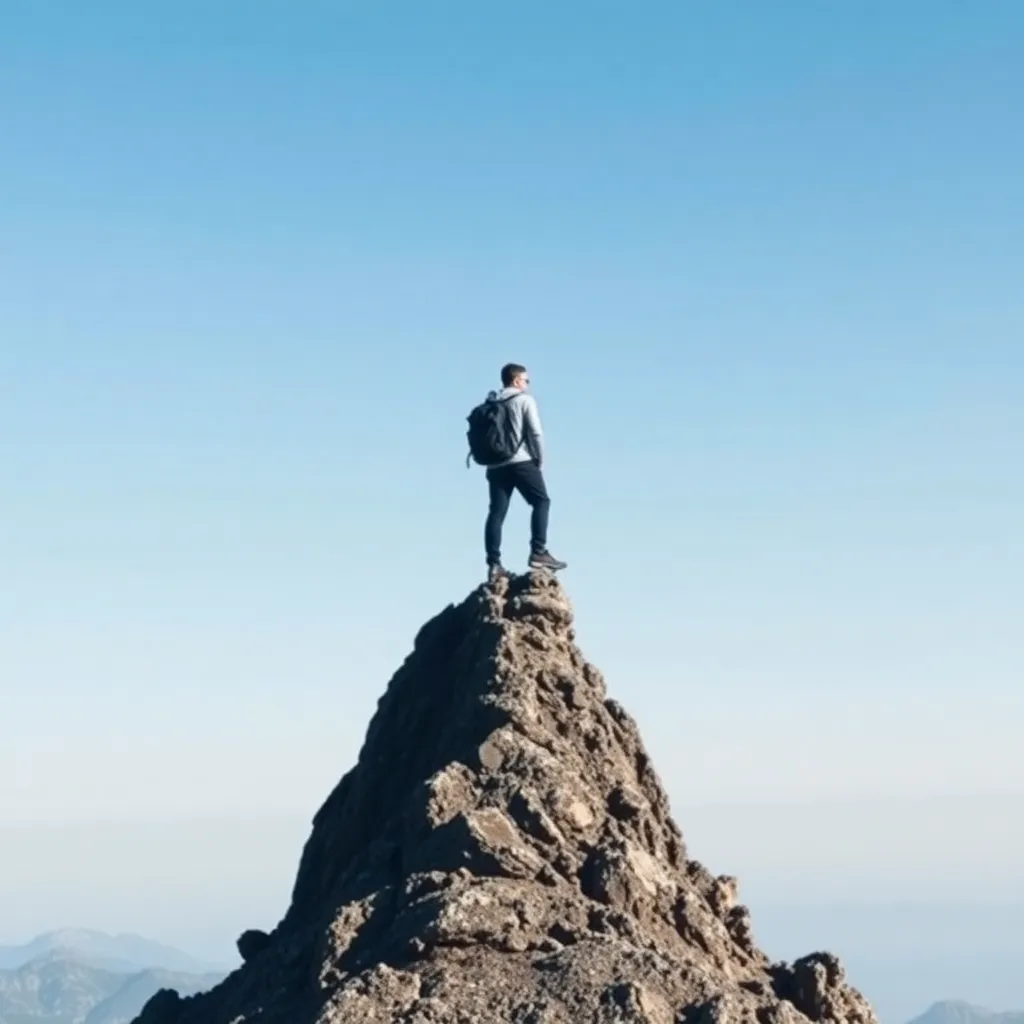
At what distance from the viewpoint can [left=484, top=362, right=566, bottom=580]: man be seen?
18.8 metres

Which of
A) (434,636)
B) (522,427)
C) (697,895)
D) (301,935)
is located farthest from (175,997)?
(522,427)

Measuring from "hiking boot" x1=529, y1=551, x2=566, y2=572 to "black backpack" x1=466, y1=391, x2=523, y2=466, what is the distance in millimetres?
1109

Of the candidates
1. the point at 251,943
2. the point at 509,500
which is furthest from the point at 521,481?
the point at 251,943

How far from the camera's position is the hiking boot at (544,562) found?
1898 centimetres

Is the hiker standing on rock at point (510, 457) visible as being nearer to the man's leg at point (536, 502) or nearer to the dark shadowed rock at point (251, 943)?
the man's leg at point (536, 502)

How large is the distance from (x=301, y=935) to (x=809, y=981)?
432cm

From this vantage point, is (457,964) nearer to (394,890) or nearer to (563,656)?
(394,890)

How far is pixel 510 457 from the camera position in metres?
18.9

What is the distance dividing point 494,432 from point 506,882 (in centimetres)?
640

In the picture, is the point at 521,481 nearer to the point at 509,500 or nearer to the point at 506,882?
the point at 509,500

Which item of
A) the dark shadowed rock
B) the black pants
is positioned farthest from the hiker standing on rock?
the dark shadowed rock

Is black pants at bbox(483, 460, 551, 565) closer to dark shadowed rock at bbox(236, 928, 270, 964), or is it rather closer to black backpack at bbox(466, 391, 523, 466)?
black backpack at bbox(466, 391, 523, 466)

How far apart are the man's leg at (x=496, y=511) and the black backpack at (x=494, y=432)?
22cm

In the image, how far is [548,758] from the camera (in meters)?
15.0
